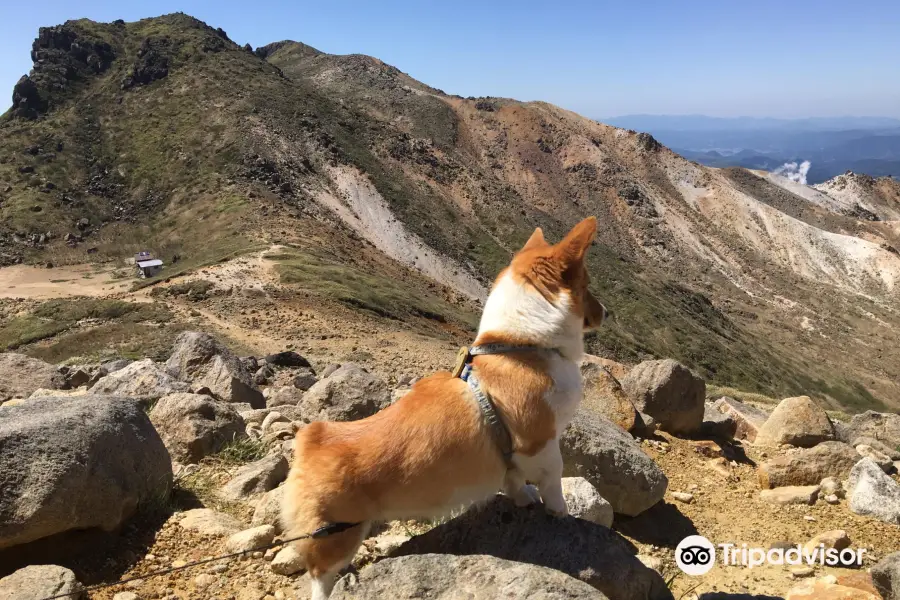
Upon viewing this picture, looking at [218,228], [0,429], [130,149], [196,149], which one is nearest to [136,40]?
[130,149]

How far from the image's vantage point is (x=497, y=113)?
96.4 m

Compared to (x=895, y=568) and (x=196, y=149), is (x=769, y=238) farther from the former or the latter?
(x=895, y=568)

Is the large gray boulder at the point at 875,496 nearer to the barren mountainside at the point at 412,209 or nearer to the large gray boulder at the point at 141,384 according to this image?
the large gray boulder at the point at 141,384

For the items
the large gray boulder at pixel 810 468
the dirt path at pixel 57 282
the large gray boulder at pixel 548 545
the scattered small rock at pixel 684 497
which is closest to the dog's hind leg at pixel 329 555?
the large gray boulder at pixel 548 545

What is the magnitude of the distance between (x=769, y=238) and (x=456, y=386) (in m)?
92.4

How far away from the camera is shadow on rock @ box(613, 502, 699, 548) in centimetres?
548

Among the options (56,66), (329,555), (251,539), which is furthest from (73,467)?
(56,66)

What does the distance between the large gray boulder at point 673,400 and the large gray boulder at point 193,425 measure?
5.99 meters

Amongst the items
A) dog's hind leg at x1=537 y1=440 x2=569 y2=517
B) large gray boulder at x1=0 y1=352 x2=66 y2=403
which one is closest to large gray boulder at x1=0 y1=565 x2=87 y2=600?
dog's hind leg at x1=537 y1=440 x2=569 y2=517

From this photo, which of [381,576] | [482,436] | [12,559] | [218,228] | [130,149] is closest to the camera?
[381,576]

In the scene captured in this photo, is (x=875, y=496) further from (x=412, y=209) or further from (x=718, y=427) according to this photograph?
(x=412, y=209)

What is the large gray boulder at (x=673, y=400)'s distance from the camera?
28.4 ft

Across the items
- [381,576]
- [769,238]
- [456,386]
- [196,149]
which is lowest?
[769,238]

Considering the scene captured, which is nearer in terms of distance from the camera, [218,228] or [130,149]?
[218,228]
